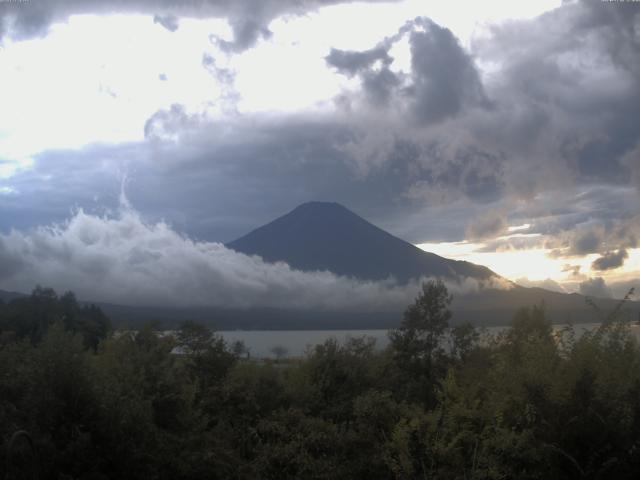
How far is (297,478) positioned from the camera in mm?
15766

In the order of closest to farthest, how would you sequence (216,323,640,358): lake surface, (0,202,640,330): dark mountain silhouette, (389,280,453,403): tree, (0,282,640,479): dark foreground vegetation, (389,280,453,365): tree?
(0,282,640,479): dark foreground vegetation → (216,323,640,358): lake surface → (389,280,453,403): tree → (389,280,453,365): tree → (0,202,640,330): dark mountain silhouette

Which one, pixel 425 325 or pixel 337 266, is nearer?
pixel 425 325

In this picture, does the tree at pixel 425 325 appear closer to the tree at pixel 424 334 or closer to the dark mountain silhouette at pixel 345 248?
the tree at pixel 424 334

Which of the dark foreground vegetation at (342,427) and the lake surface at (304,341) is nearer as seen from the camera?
the dark foreground vegetation at (342,427)

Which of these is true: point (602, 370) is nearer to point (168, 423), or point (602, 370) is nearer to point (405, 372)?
point (168, 423)

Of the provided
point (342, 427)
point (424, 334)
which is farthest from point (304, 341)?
point (342, 427)

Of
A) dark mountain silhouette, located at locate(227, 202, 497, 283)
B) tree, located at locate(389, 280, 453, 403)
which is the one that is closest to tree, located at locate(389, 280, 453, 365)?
tree, located at locate(389, 280, 453, 403)

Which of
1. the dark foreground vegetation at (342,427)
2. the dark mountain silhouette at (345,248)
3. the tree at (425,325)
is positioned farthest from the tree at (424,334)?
the dark mountain silhouette at (345,248)

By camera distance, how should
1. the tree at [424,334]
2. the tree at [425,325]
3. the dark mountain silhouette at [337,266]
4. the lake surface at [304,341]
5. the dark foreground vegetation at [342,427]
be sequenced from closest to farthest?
the dark foreground vegetation at [342,427] → the lake surface at [304,341] → the tree at [424,334] → the tree at [425,325] → the dark mountain silhouette at [337,266]

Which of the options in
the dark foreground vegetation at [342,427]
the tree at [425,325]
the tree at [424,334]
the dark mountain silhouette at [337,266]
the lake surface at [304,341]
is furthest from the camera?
the dark mountain silhouette at [337,266]

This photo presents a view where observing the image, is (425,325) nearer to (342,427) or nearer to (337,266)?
(342,427)

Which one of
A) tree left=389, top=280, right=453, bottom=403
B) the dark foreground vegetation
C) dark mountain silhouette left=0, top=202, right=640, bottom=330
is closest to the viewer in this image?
the dark foreground vegetation

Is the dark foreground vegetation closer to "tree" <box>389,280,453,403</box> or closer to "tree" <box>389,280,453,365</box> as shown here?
"tree" <box>389,280,453,403</box>

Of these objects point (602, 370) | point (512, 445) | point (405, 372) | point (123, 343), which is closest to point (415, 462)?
point (512, 445)
